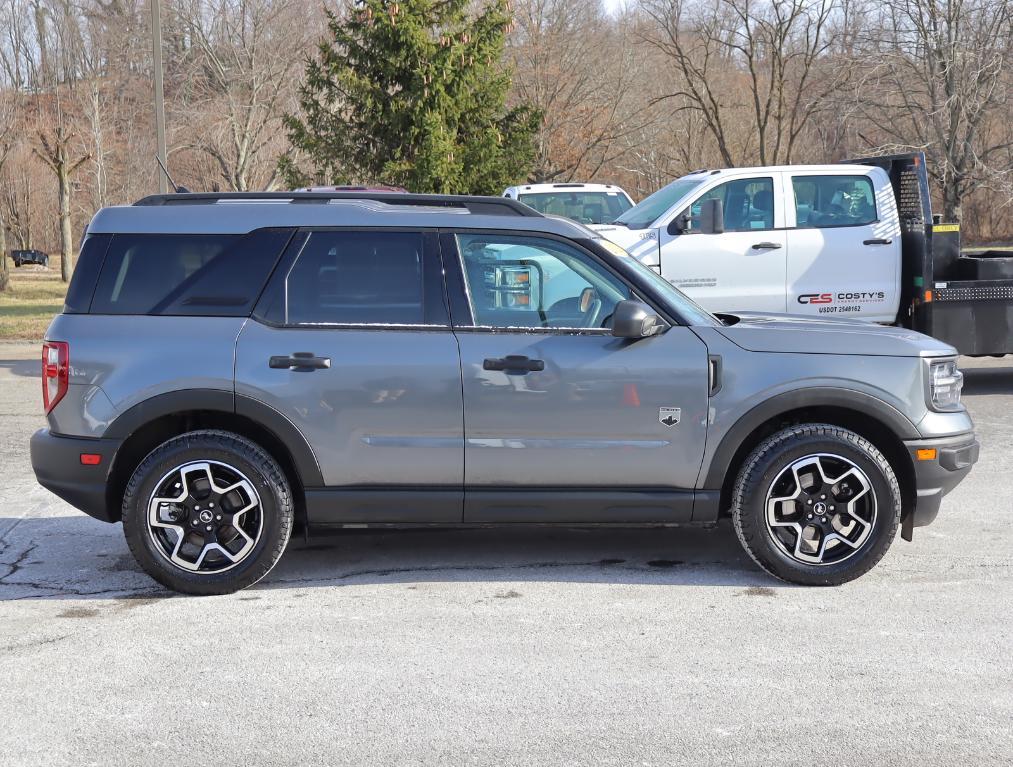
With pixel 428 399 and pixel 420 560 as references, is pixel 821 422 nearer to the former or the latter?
pixel 428 399

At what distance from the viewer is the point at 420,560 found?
5992 millimetres

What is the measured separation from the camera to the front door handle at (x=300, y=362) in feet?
17.4

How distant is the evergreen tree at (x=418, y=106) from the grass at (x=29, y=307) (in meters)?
5.45

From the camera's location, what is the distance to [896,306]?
10781 mm

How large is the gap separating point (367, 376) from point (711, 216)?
570 centimetres

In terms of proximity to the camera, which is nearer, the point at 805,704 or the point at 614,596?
the point at 805,704

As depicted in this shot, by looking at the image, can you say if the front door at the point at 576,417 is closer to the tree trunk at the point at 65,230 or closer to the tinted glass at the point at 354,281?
the tinted glass at the point at 354,281

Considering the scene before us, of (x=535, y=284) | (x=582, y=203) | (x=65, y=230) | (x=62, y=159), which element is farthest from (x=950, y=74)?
(x=65, y=230)

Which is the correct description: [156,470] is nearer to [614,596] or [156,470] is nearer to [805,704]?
[614,596]

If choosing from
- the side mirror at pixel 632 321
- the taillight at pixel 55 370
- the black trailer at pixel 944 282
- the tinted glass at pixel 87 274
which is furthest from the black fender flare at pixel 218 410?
the black trailer at pixel 944 282

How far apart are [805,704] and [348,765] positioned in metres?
1.61

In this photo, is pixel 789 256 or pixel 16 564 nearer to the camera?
pixel 16 564

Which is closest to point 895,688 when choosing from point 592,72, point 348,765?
point 348,765

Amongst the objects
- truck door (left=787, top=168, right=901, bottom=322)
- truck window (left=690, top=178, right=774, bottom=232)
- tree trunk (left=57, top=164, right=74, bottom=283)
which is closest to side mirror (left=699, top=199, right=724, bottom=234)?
truck window (left=690, top=178, right=774, bottom=232)
